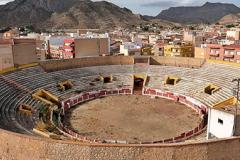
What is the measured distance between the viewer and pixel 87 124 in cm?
3139

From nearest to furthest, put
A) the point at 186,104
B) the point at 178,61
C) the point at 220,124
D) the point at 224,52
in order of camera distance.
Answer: the point at 220,124 → the point at 186,104 → the point at 178,61 → the point at 224,52

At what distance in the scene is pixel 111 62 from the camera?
1870 inches

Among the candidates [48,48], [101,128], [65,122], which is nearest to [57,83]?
[65,122]

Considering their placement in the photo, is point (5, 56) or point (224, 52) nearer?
point (5, 56)

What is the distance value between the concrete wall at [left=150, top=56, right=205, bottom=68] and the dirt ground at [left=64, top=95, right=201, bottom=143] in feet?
26.6

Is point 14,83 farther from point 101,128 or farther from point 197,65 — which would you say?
point 197,65

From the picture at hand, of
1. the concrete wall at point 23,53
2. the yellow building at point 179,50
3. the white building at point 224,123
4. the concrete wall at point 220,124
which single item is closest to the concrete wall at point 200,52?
the yellow building at point 179,50

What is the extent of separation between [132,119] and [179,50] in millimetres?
34078

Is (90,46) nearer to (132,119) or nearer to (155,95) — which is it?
(155,95)

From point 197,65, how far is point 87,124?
20.2 metres

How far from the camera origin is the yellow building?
6338 centimetres

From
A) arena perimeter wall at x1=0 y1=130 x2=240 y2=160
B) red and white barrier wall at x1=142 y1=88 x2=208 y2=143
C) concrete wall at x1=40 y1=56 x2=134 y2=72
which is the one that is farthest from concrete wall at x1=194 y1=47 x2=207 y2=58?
arena perimeter wall at x1=0 y1=130 x2=240 y2=160

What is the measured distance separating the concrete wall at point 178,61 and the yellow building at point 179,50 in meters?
17.5

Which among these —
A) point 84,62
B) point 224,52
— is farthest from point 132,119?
point 224,52
